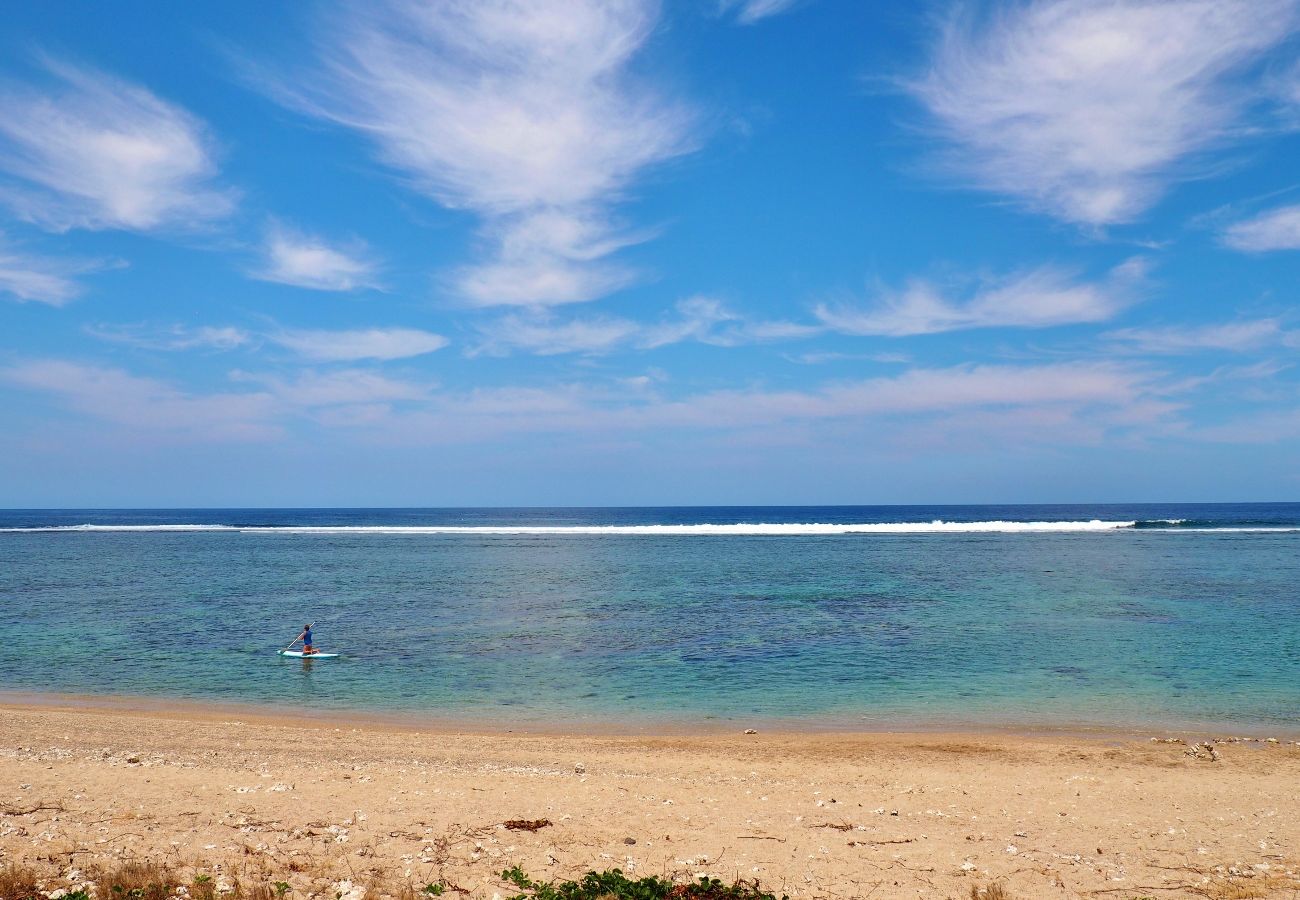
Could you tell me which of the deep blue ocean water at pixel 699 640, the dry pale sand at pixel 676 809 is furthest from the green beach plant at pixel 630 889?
the deep blue ocean water at pixel 699 640

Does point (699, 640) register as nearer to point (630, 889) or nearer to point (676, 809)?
point (676, 809)

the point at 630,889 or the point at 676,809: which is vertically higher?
the point at 630,889

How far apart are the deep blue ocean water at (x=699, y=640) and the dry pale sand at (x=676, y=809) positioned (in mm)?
2862

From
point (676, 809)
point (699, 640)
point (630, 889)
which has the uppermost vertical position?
point (630, 889)

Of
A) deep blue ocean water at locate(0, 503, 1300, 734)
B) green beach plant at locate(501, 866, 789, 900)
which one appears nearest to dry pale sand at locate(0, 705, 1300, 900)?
green beach plant at locate(501, 866, 789, 900)

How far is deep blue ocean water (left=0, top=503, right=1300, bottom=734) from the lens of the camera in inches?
747

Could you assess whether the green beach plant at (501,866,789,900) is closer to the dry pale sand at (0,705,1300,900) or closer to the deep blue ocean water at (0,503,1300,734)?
the dry pale sand at (0,705,1300,900)

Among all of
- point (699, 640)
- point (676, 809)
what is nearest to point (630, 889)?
point (676, 809)

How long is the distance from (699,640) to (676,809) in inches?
625

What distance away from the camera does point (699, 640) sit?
1060 inches

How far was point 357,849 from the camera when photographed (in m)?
9.26

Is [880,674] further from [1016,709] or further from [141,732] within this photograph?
[141,732]

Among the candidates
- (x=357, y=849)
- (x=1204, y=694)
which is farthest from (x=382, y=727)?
(x=1204, y=694)

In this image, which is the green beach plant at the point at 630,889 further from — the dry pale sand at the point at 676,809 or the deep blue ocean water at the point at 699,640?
the deep blue ocean water at the point at 699,640
